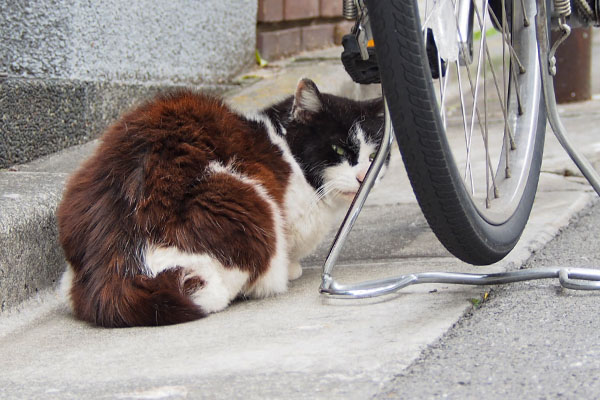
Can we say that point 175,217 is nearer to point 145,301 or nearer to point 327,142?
point 145,301

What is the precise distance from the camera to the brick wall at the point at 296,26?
15.0ft

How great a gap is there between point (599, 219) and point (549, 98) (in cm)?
77

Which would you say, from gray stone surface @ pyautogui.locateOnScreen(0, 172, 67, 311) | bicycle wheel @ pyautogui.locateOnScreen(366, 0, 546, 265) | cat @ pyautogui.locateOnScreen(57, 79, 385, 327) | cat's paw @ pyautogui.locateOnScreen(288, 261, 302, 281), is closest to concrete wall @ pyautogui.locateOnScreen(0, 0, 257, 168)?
gray stone surface @ pyautogui.locateOnScreen(0, 172, 67, 311)

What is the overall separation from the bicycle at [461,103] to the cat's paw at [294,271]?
408 millimetres

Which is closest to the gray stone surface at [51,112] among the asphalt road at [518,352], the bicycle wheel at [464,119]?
the bicycle wheel at [464,119]

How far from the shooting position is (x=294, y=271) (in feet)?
7.95

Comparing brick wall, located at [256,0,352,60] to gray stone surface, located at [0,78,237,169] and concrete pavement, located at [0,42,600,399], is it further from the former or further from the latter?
concrete pavement, located at [0,42,600,399]

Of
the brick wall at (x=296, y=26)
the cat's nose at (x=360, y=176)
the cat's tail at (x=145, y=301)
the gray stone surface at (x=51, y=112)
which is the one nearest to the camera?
the cat's tail at (x=145, y=301)

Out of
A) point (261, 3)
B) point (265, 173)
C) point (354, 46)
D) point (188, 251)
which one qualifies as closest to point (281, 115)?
point (265, 173)

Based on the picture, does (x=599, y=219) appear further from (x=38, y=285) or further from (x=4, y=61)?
(x=4, y=61)

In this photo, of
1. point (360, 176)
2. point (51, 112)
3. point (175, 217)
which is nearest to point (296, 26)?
point (51, 112)

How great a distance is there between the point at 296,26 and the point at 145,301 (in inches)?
127

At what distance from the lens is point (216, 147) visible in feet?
6.99

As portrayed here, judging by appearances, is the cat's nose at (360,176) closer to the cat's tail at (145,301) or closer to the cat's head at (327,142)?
the cat's head at (327,142)
